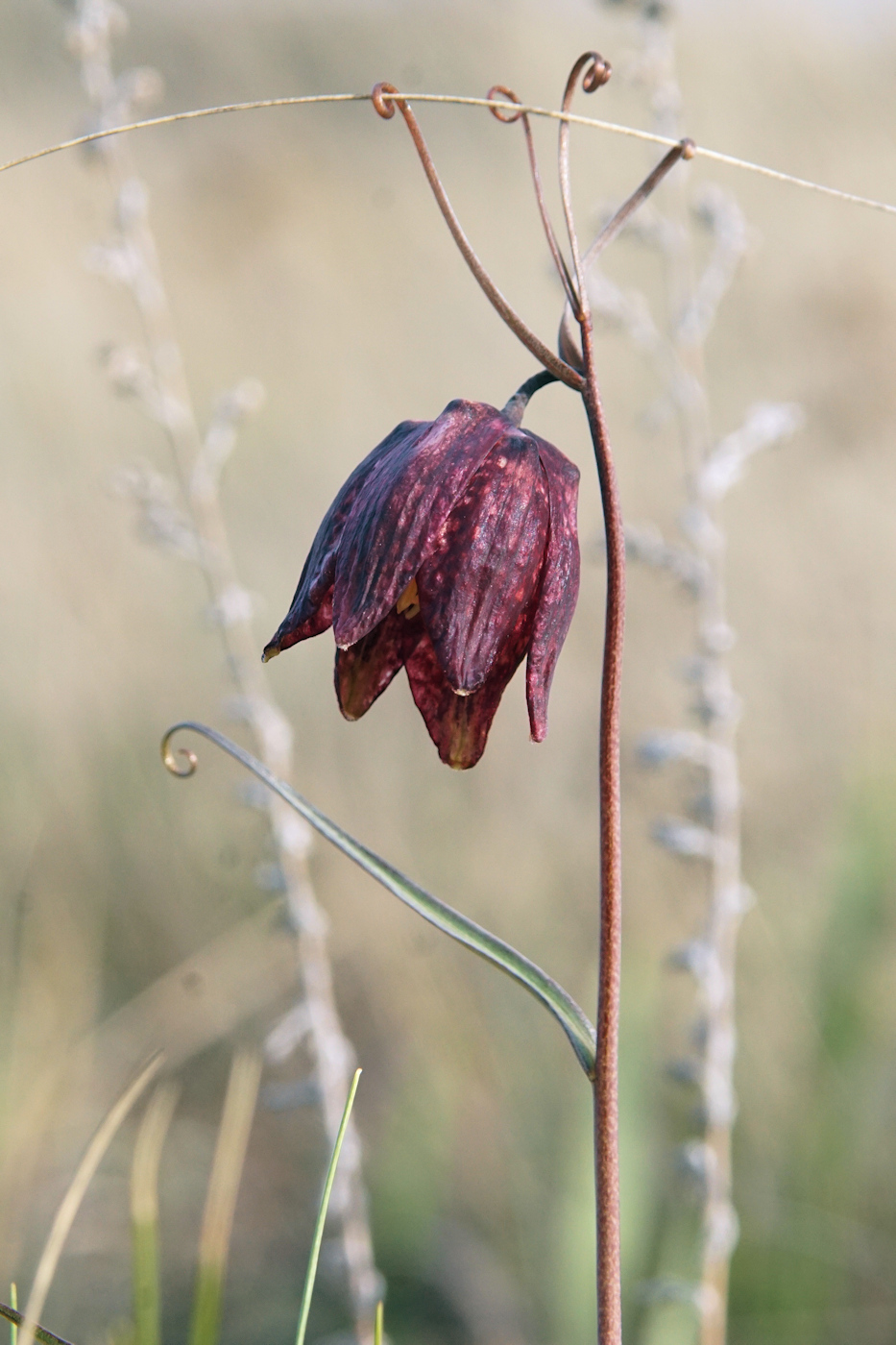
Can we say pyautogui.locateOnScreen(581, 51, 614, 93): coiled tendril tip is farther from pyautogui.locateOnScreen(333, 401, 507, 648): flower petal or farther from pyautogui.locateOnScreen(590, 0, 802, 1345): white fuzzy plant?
pyautogui.locateOnScreen(590, 0, 802, 1345): white fuzzy plant

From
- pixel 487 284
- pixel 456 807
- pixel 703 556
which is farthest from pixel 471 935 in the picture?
pixel 456 807

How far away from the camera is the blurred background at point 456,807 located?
Result: 4.72ft

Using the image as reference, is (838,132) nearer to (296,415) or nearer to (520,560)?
(296,415)

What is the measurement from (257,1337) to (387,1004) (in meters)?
0.54

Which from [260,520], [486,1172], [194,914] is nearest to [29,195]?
[260,520]

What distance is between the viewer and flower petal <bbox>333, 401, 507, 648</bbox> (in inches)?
21.4

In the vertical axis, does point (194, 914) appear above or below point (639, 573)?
below

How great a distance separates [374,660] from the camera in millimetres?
616

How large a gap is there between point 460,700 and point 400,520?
10cm

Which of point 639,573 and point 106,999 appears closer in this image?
point 106,999

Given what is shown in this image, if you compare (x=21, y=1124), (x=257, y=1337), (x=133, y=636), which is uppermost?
(x=133, y=636)

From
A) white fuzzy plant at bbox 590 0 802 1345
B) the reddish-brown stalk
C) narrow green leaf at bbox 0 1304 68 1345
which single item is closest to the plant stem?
the reddish-brown stalk

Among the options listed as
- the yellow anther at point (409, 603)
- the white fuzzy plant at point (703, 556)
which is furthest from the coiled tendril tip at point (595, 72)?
the white fuzzy plant at point (703, 556)

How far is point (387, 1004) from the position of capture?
190 centimetres
